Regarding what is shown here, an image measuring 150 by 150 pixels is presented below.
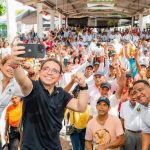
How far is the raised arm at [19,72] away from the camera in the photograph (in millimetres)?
3113

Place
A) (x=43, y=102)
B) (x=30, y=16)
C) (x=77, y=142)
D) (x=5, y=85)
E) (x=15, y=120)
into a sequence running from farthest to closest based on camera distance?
(x=30, y=16)
(x=77, y=142)
(x=15, y=120)
(x=5, y=85)
(x=43, y=102)

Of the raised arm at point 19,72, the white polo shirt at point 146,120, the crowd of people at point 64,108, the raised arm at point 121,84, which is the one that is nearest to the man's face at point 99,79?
the crowd of people at point 64,108

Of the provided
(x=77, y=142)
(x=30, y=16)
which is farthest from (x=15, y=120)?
(x=30, y=16)

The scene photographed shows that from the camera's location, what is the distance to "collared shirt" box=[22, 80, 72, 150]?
3484mm

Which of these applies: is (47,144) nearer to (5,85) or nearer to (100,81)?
(5,85)

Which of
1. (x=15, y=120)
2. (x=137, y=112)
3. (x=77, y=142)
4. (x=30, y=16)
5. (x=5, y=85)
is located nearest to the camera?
(x=5, y=85)

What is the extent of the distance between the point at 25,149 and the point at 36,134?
19cm

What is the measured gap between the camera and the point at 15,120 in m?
5.87

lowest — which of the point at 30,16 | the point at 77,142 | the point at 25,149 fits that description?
the point at 77,142

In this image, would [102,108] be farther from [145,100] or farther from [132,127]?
[145,100]

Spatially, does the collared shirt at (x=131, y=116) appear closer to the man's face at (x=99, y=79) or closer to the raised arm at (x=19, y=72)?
the man's face at (x=99, y=79)

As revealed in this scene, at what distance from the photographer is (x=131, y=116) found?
5.34 meters

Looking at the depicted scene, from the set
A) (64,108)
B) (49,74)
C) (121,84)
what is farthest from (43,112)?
(121,84)

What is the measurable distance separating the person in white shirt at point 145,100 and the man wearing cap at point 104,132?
616 mm
